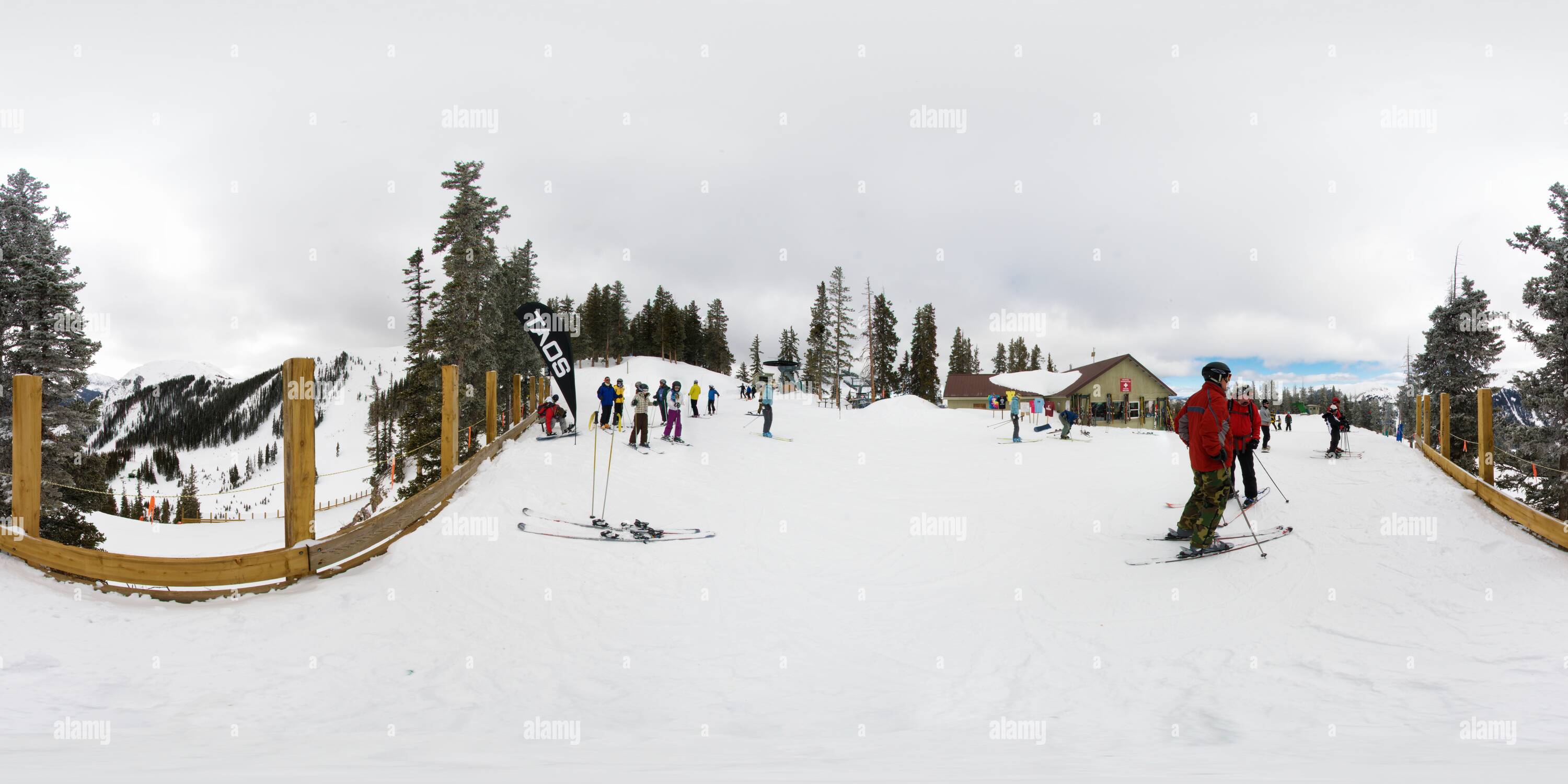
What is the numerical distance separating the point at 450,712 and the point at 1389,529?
11.7m

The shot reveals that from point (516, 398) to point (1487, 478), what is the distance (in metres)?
21.6

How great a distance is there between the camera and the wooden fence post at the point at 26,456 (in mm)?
6133

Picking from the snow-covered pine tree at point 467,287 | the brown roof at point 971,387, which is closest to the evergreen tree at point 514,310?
the snow-covered pine tree at point 467,287

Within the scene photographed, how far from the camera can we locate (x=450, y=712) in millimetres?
4770

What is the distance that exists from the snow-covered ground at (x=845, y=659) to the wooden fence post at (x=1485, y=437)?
0.66 m

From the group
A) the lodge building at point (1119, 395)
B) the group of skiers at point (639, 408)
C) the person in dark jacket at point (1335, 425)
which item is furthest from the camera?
the lodge building at point (1119, 395)

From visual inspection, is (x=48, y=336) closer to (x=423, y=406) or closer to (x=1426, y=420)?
(x=423, y=406)

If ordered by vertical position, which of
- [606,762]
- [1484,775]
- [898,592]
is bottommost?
[898,592]

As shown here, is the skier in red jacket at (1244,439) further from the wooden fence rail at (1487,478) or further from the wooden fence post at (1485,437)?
the wooden fence post at (1485,437)

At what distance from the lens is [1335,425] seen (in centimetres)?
1531

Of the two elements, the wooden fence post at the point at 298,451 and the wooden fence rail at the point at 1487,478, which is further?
the wooden fence rail at the point at 1487,478

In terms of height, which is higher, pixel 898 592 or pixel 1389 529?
pixel 1389 529

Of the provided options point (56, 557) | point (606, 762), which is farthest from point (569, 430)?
point (606, 762)

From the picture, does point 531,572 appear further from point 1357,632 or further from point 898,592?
point 1357,632
